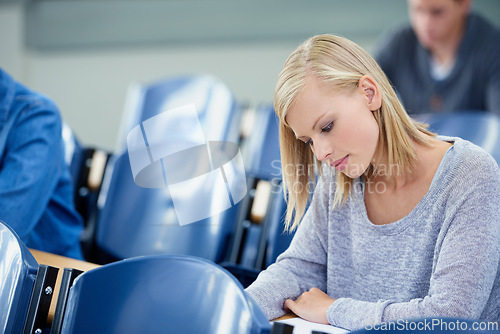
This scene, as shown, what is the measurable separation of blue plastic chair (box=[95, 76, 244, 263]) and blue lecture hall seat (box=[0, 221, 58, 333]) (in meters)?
0.77

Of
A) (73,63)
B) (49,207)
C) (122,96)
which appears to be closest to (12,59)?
(73,63)

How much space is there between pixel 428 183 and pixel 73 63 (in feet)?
11.9

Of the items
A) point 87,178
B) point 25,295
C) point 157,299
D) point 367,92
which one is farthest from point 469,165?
point 87,178

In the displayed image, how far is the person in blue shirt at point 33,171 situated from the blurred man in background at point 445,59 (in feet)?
4.82

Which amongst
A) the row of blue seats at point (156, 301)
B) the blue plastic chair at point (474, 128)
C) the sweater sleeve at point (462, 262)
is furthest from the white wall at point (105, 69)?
the row of blue seats at point (156, 301)

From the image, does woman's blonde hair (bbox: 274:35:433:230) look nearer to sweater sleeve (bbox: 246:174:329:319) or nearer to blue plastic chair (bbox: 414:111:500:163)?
sweater sleeve (bbox: 246:174:329:319)

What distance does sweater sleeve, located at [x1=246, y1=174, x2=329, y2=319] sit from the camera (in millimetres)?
1225

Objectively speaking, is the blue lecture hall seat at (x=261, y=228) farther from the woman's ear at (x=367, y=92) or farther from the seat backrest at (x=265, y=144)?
the woman's ear at (x=367, y=92)

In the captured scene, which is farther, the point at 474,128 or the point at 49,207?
the point at 474,128

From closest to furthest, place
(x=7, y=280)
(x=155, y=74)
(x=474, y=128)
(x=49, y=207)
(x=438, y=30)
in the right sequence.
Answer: (x=7, y=280) → (x=49, y=207) → (x=474, y=128) → (x=438, y=30) → (x=155, y=74)

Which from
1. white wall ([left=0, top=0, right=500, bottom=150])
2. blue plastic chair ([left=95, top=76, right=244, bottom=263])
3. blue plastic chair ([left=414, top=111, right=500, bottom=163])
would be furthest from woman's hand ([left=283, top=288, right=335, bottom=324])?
white wall ([left=0, top=0, right=500, bottom=150])

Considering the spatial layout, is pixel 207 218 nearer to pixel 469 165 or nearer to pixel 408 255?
pixel 408 255

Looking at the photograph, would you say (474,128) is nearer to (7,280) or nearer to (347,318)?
(347,318)

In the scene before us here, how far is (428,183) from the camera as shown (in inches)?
45.8
